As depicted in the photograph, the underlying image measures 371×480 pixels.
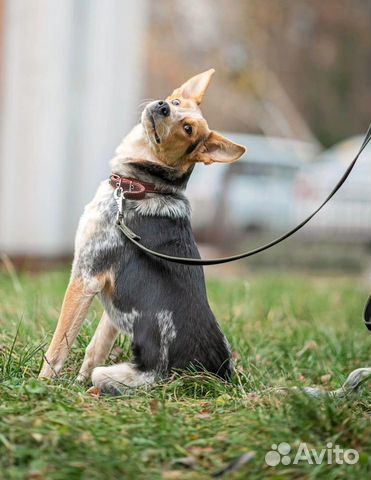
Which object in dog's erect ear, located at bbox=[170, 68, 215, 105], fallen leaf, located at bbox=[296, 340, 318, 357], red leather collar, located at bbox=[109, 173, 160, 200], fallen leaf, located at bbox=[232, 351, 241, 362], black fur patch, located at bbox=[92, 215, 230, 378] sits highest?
dog's erect ear, located at bbox=[170, 68, 215, 105]

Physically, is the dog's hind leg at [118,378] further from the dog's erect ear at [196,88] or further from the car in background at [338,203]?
the car in background at [338,203]

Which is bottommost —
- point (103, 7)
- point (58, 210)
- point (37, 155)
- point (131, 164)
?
point (58, 210)

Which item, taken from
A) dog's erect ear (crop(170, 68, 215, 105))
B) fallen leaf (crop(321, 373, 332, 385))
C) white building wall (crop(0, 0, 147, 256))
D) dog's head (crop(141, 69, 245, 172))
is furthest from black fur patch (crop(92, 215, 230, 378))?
white building wall (crop(0, 0, 147, 256))

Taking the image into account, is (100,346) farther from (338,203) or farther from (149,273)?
(338,203)

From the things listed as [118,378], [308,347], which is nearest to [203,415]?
[118,378]

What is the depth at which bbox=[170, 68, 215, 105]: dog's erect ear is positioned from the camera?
5160 mm

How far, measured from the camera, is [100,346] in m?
4.77

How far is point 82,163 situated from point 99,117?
63 cm

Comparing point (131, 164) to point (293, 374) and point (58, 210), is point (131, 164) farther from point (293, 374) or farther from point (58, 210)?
point (58, 210)

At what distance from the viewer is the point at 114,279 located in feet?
14.8

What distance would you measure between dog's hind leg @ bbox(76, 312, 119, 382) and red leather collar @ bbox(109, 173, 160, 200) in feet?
2.09

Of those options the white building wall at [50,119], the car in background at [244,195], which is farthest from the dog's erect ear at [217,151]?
the car in background at [244,195]

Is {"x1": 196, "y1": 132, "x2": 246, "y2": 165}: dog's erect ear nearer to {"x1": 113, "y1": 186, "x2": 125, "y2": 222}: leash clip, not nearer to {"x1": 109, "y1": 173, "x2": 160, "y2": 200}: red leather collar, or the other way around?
{"x1": 109, "y1": 173, "x2": 160, "y2": 200}: red leather collar

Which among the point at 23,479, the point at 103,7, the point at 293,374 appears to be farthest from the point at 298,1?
the point at 23,479
